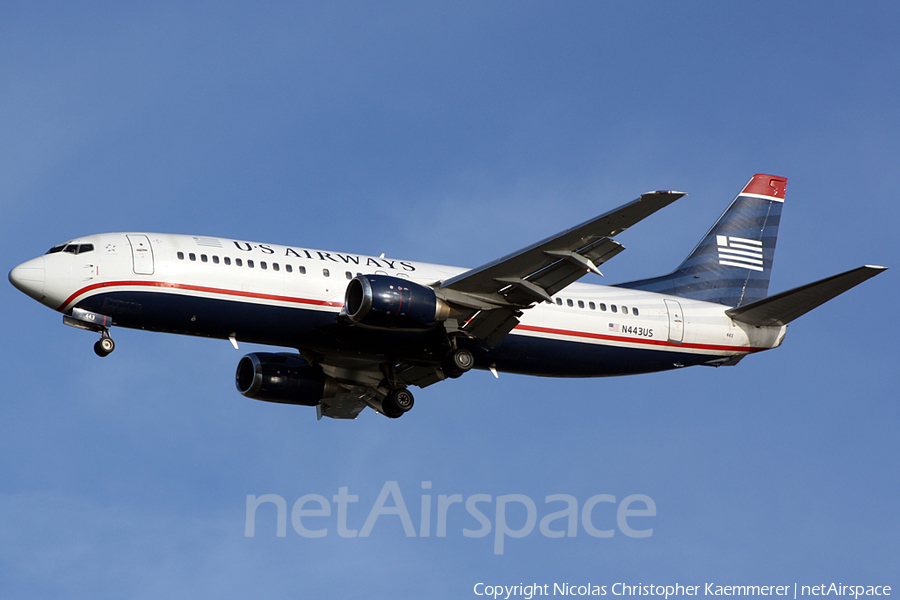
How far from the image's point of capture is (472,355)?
115 ft

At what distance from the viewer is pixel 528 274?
109 ft

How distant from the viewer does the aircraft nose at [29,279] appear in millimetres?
30656

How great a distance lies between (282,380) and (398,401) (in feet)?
13.3

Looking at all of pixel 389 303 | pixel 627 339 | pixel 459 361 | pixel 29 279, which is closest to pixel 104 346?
pixel 29 279

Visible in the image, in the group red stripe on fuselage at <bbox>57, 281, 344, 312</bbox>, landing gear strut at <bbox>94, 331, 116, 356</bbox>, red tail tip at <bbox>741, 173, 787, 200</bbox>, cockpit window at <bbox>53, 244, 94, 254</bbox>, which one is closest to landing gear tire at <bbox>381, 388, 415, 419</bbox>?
red stripe on fuselage at <bbox>57, 281, 344, 312</bbox>

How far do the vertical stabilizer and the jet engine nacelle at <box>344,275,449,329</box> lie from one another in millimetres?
10693

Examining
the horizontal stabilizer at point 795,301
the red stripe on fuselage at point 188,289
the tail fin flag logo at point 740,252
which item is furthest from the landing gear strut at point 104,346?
the tail fin flag logo at point 740,252

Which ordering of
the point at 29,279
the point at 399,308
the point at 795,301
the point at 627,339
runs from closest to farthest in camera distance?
the point at 29,279 → the point at 399,308 → the point at 627,339 → the point at 795,301

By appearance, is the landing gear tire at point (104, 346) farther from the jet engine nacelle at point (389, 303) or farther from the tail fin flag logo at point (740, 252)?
the tail fin flag logo at point (740, 252)

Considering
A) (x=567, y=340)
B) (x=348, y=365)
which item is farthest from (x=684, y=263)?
(x=348, y=365)

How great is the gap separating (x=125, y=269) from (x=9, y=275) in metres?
3.18

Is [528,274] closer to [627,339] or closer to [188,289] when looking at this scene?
[627,339]

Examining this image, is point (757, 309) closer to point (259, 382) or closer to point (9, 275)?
point (259, 382)

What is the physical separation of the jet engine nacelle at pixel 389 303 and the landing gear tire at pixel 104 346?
6.81 metres
